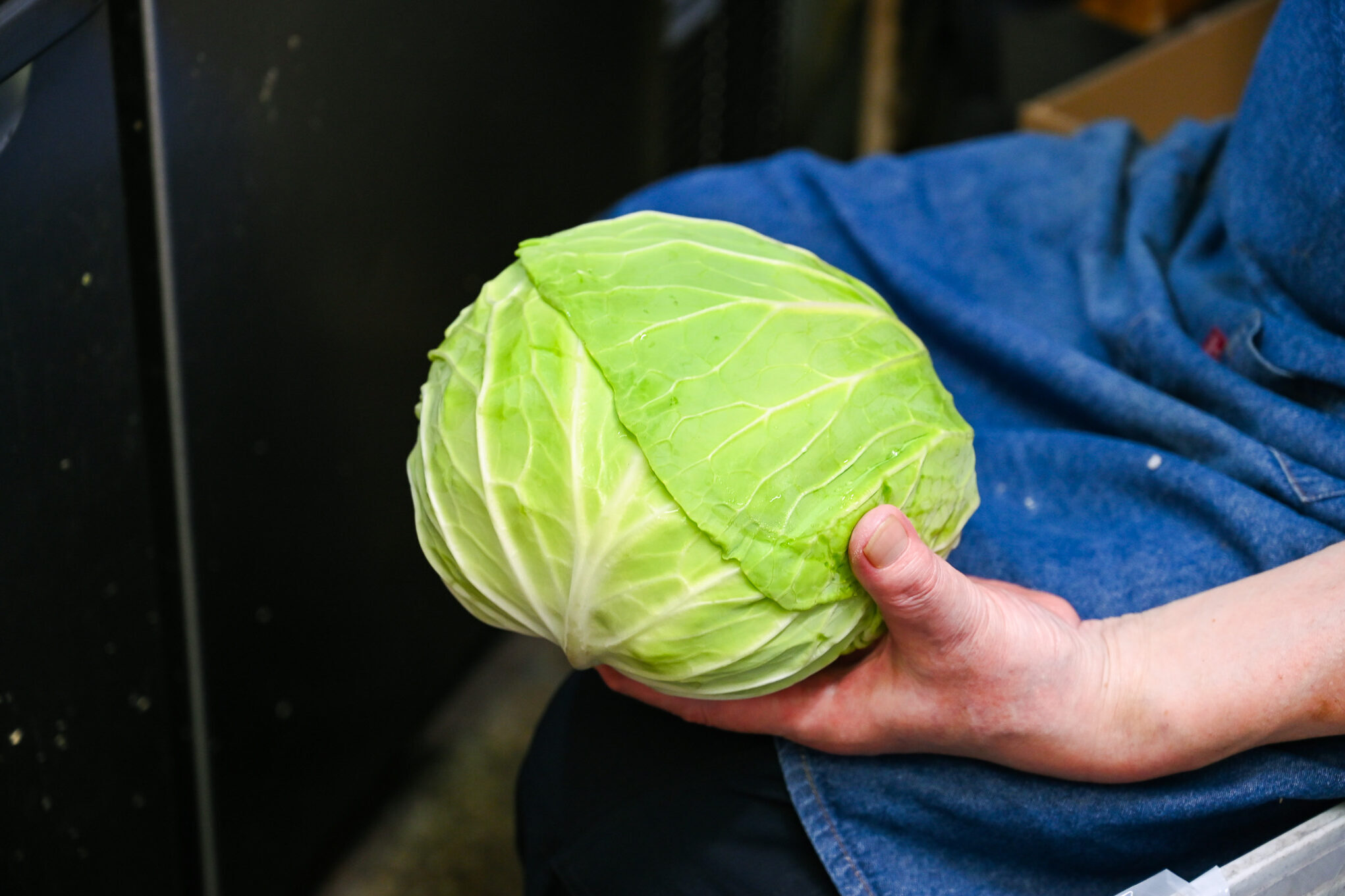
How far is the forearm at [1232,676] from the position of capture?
84 centimetres

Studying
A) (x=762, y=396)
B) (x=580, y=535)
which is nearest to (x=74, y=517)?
(x=580, y=535)

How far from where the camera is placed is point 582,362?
2.68 ft

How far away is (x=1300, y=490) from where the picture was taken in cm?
94

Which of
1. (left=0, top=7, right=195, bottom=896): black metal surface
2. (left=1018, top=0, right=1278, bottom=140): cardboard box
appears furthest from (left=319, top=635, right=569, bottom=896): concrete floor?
(left=1018, top=0, right=1278, bottom=140): cardboard box

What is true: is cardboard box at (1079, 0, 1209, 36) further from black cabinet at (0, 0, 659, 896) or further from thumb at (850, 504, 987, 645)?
thumb at (850, 504, 987, 645)

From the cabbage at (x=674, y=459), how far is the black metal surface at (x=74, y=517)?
0.41 m

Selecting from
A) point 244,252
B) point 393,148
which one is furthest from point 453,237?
point 244,252

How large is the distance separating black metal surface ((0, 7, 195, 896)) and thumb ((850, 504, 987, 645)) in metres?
0.79

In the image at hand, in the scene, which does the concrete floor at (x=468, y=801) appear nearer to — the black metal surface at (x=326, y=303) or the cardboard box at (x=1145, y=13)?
the black metal surface at (x=326, y=303)

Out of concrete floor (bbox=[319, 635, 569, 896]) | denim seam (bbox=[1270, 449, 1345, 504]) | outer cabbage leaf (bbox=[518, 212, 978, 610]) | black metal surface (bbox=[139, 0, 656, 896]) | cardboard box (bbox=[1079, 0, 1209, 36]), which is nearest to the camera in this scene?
outer cabbage leaf (bbox=[518, 212, 978, 610])

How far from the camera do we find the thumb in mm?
792

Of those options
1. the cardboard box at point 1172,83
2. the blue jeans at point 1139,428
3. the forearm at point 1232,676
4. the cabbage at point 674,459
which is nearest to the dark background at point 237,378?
the cabbage at point 674,459

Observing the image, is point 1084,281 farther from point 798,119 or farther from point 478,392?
point 798,119

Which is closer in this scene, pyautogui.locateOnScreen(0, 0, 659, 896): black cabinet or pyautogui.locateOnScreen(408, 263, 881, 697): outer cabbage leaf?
pyautogui.locateOnScreen(408, 263, 881, 697): outer cabbage leaf
